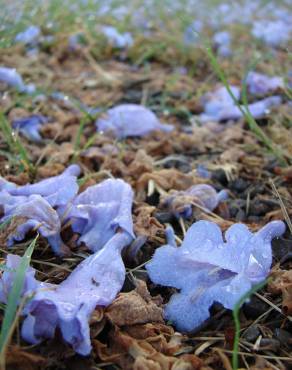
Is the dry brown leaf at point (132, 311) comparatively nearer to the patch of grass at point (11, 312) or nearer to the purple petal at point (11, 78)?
the patch of grass at point (11, 312)

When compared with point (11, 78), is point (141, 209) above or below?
below

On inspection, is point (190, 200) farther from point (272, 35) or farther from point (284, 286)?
point (272, 35)

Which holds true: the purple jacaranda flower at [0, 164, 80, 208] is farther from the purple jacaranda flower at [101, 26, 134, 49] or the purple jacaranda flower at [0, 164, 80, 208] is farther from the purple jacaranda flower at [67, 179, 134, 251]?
the purple jacaranda flower at [101, 26, 134, 49]

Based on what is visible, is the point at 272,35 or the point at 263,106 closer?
the point at 263,106

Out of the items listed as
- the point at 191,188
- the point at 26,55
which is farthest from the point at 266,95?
the point at 26,55

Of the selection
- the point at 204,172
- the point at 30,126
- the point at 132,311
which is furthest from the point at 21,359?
the point at 30,126

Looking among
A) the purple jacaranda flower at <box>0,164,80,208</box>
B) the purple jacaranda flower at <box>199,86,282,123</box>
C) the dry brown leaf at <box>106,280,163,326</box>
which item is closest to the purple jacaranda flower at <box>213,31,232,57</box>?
the purple jacaranda flower at <box>199,86,282,123</box>
